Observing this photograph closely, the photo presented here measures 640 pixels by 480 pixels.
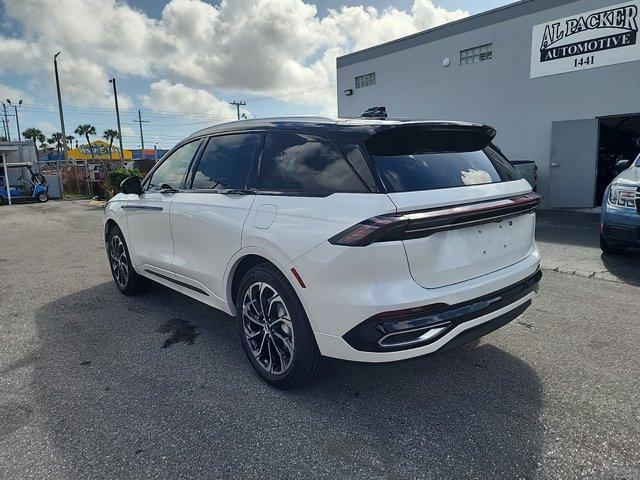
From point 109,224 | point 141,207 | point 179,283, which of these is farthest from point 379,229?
point 109,224

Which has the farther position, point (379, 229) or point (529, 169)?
point (529, 169)

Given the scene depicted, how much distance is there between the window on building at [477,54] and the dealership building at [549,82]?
0.03m

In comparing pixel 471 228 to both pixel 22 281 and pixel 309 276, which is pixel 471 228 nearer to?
pixel 309 276

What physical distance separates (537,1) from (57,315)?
12729mm

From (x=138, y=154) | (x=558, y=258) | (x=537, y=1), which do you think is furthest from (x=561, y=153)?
(x=138, y=154)

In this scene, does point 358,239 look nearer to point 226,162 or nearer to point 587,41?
point 226,162

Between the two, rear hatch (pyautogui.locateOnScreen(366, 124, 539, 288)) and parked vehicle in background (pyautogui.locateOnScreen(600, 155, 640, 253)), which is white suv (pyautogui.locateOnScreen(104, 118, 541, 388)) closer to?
rear hatch (pyautogui.locateOnScreen(366, 124, 539, 288))

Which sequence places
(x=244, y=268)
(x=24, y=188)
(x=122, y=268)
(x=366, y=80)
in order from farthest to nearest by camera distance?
(x=24, y=188)
(x=366, y=80)
(x=122, y=268)
(x=244, y=268)

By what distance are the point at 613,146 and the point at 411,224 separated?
43.5 feet

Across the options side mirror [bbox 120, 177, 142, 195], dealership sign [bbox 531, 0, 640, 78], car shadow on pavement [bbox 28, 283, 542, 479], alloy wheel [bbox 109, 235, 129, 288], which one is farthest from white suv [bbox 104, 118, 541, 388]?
dealership sign [bbox 531, 0, 640, 78]

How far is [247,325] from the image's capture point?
3.14m

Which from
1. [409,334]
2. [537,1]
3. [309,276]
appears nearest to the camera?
[409,334]

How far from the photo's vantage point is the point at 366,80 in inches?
648

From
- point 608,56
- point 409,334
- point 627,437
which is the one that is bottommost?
point 627,437
